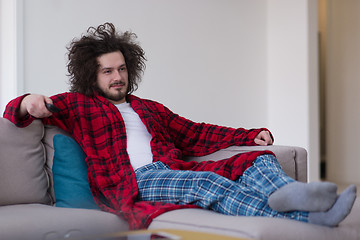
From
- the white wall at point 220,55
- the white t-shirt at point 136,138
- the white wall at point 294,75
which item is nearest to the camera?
the white t-shirt at point 136,138

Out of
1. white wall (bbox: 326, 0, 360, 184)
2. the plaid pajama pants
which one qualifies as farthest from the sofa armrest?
white wall (bbox: 326, 0, 360, 184)

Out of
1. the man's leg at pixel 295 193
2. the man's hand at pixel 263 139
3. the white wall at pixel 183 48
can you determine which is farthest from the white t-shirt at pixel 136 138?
the white wall at pixel 183 48

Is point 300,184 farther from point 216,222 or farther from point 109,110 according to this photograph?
point 109,110

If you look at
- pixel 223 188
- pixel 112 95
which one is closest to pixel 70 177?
pixel 112 95

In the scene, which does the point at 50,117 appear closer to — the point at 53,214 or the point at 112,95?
the point at 112,95

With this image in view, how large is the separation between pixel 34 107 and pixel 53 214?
1.65 feet

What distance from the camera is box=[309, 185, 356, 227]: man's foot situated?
1662 millimetres

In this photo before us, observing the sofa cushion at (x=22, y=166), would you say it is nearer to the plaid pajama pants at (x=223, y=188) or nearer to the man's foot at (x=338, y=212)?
the plaid pajama pants at (x=223, y=188)

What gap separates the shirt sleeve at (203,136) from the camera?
2.69 meters

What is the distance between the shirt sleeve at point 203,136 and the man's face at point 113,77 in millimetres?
287

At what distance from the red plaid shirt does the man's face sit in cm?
8

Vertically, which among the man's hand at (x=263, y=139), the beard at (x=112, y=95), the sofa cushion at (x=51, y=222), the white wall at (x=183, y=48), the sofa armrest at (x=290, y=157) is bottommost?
the sofa cushion at (x=51, y=222)

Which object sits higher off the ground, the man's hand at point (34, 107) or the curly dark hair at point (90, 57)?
the curly dark hair at point (90, 57)

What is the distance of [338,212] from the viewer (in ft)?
5.52
